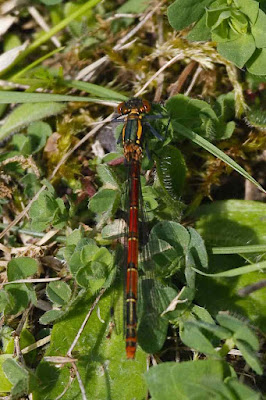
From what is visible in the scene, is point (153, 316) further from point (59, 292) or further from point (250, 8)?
point (250, 8)

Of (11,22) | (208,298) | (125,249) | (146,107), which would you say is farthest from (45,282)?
(11,22)

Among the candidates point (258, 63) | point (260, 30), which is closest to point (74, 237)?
point (258, 63)

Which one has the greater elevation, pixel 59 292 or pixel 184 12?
pixel 184 12

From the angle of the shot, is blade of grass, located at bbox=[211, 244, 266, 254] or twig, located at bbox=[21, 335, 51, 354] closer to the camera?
blade of grass, located at bbox=[211, 244, 266, 254]

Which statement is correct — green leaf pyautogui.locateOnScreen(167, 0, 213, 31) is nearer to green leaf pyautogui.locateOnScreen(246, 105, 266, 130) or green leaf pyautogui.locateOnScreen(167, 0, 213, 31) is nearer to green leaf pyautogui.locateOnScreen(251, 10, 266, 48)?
green leaf pyautogui.locateOnScreen(251, 10, 266, 48)

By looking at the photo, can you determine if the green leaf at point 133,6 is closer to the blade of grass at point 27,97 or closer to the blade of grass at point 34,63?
the blade of grass at point 34,63

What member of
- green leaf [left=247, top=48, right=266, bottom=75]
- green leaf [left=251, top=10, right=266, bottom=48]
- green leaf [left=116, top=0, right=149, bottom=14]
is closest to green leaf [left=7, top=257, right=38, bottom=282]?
green leaf [left=247, top=48, right=266, bottom=75]

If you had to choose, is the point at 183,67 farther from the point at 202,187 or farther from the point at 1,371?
the point at 1,371
